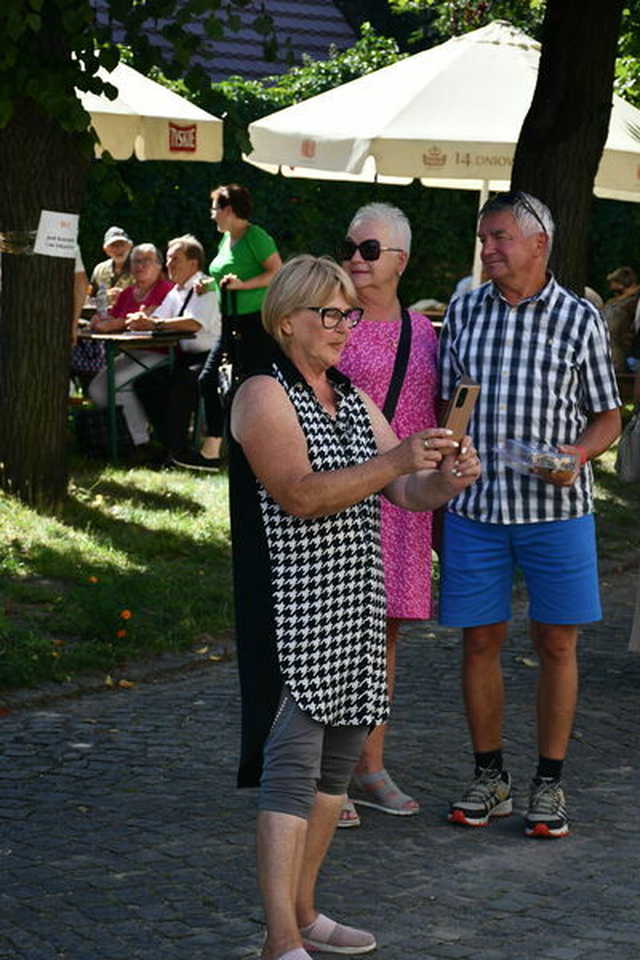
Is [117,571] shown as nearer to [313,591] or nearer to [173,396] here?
[173,396]

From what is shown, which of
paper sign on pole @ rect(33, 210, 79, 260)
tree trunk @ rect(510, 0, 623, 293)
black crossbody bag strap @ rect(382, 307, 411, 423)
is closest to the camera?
black crossbody bag strap @ rect(382, 307, 411, 423)

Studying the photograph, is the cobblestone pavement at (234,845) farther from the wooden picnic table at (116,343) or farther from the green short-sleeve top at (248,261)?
the wooden picnic table at (116,343)

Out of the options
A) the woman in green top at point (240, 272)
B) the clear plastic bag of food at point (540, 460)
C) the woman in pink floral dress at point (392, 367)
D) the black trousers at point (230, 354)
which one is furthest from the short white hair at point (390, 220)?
the woman in green top at point (240, 272)

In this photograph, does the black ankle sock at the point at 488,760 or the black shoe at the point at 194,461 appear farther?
the black shoe at the point at 194,461

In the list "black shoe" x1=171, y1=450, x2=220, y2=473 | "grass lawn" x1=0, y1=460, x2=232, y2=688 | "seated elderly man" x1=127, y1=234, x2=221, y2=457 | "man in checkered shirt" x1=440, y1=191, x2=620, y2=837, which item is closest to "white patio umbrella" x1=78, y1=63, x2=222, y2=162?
"seated elderly man" x1=127, y1=234, x2=221, y2=457

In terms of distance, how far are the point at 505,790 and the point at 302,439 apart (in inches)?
85.2

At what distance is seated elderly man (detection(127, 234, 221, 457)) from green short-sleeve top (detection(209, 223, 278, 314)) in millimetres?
685

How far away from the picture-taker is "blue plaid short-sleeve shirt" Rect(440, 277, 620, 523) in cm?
606

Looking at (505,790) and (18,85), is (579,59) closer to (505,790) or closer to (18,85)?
(18,85)

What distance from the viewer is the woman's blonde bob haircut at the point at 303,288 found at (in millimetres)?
4754

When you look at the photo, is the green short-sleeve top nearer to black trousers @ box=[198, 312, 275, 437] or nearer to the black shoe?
black trousers @ box=[198, 312, 275, 437]

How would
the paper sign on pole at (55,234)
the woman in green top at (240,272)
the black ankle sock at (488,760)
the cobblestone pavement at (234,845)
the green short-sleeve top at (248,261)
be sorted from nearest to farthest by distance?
the cobblestone pavement at (234,845) → the black ankle sock at (488,760) → the paper sign on pole at (55,234) → the woman in green top at (240,272) → the green short-sleeve top at (248,261)

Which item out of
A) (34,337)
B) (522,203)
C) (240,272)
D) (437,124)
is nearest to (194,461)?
(240,272)

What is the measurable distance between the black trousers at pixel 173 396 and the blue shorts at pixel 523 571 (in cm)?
794
